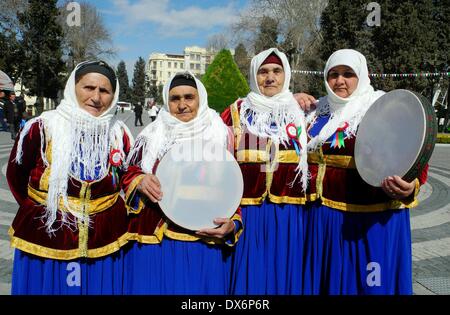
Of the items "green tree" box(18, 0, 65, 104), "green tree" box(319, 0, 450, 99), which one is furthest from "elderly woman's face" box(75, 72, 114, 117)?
"green tree" box(18, 0, 65, 104)

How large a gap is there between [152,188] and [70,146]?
55 centimetres

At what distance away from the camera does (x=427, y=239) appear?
497 centimetres

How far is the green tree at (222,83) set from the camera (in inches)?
453

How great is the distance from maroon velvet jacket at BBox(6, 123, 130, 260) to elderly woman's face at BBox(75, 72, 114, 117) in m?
0.32

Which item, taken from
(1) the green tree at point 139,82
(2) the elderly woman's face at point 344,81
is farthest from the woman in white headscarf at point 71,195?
(1) the green tree at point 139,82

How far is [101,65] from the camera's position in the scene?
2340mm

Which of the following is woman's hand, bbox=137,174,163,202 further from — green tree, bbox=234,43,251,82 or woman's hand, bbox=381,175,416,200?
green tree, bbox=234,43,251,82

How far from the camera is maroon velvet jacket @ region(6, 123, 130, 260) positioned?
2234 mm

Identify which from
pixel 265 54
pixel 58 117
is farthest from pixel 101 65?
pixel 265 54

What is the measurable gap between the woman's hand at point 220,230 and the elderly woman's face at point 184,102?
0.68 m

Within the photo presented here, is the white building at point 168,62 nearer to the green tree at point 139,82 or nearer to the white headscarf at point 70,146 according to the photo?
the green tree at point 139,82

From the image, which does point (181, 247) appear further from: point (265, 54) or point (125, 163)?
point (265, 54)

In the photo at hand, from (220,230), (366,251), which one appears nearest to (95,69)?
(220,230)

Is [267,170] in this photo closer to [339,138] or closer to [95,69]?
[339,138]
